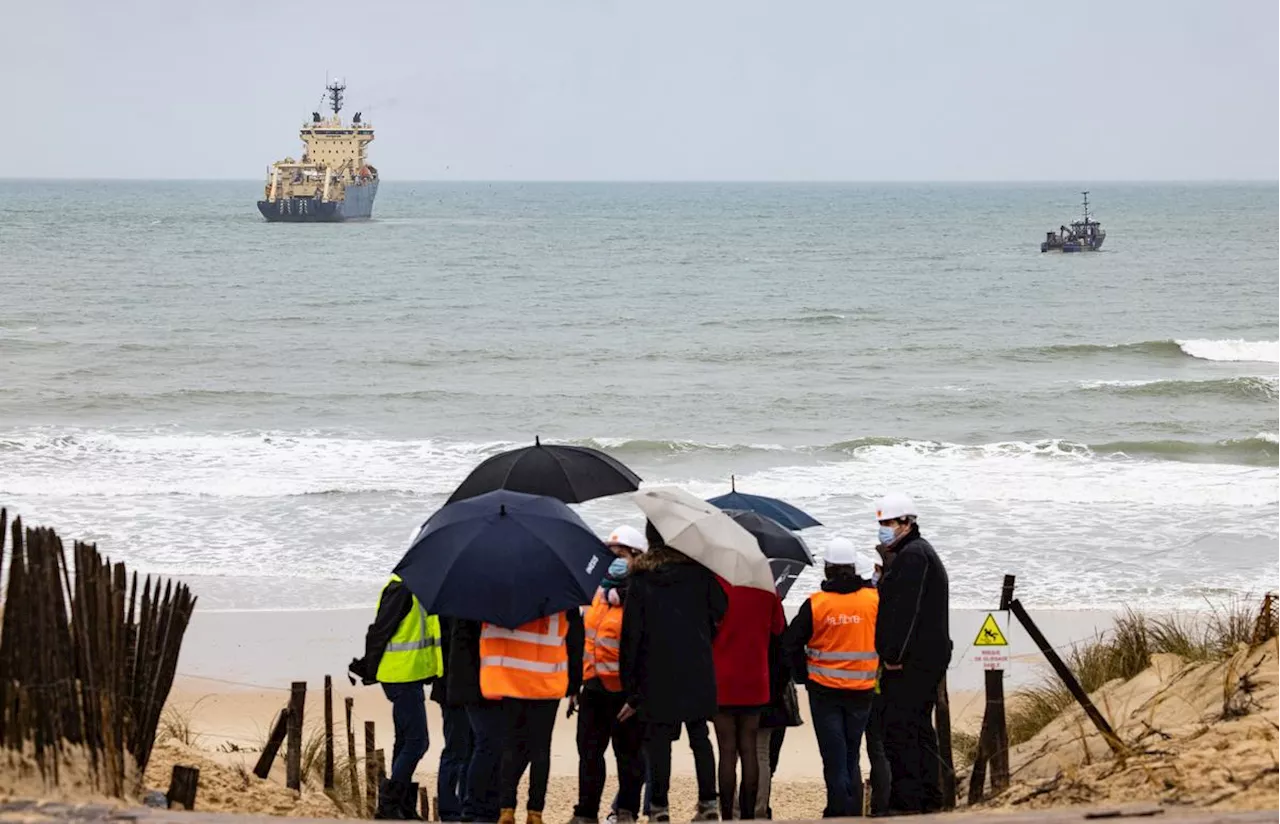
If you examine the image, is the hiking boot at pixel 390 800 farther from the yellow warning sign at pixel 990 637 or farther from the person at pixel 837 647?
the yellow warning sign at pixel 990 637

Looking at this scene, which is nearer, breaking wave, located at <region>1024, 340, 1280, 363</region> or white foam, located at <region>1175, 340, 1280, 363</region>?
white foam, located at <region>1175, 340, 1280, 363</region>

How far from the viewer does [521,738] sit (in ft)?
18.6

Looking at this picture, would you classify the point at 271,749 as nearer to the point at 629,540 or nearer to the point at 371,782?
the point at 371,782

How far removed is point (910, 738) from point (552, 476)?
216 cm

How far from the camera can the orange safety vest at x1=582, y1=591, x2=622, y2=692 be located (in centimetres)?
596

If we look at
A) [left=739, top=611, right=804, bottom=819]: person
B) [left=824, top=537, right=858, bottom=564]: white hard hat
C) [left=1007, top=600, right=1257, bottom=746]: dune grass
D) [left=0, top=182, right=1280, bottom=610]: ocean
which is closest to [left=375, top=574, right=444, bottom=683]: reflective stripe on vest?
[left=739, top=611, right=804, bottom=819]: person

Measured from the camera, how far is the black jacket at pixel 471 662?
568 cm

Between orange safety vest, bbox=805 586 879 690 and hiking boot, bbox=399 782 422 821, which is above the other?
orange safety vest, bbox=805 586 879 690

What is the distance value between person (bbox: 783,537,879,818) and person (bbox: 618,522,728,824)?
27.4 inches

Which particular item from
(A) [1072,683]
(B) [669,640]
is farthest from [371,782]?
(A) [1072,683]

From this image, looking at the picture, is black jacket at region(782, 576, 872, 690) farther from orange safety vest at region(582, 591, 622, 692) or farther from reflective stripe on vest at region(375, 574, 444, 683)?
reflective stripe on vest at region(375, 574, 444, 683)

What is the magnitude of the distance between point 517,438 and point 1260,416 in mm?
12044

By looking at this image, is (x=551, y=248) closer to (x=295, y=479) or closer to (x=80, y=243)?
(x=80, y=243)

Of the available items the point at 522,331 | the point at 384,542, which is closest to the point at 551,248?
the point at 522,331
